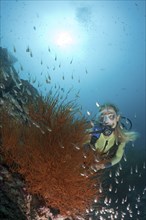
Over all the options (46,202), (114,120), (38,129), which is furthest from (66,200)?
(114,120)

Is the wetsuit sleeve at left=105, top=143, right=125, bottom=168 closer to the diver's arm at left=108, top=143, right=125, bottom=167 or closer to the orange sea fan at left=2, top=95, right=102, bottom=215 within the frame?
the diver's arm at left=108, top=143, right=125, bottom=167

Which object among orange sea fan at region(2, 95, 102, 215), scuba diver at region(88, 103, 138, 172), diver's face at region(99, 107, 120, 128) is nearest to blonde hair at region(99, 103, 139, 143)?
scuba diver at region(88, 103, 138, 172)

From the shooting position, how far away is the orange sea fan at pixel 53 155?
14.5ft

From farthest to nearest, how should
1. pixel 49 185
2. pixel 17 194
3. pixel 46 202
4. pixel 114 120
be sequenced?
pixel 114 120, pixel 46 202, pixel 49 185, pixel 17 194

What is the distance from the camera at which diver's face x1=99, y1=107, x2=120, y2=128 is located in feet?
20.2

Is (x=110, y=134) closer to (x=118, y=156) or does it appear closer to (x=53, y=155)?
(x=118, y=156)

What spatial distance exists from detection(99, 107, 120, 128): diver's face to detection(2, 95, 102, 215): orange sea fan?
132cm

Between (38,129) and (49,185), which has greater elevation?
(38,129)

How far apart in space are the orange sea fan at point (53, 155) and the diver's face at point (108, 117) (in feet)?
4.32

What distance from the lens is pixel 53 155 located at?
439cm

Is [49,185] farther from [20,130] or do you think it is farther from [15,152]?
Answer: [20,130]

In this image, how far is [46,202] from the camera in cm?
485

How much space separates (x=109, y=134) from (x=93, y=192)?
1.69m

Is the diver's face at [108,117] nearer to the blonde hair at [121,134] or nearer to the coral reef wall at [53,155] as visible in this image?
the blonde hair at [121,134]
